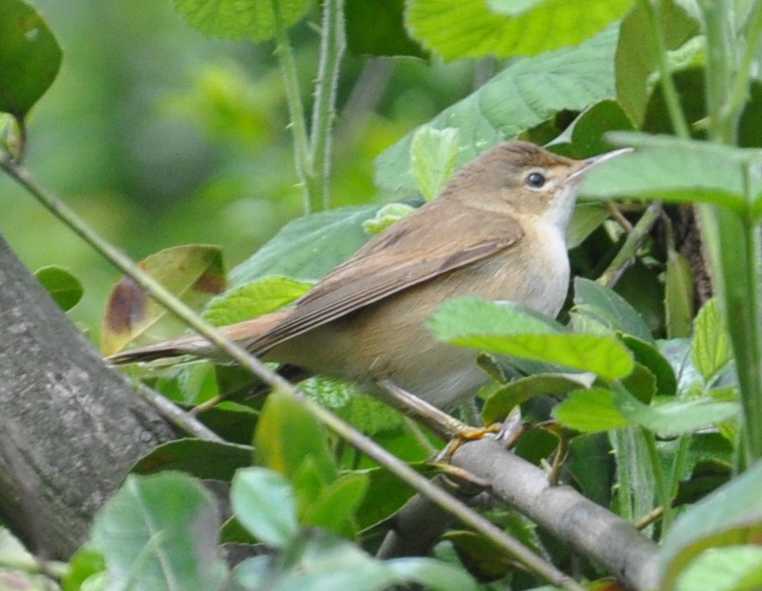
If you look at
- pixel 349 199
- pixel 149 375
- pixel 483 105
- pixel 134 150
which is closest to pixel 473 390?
pixel 483 105

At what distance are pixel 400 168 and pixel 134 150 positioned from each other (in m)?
4.31

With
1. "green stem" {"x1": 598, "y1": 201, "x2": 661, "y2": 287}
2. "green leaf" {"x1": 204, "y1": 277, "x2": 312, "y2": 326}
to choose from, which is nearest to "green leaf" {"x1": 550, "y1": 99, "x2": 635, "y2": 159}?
"green stem" {"x1": 598, "y1": 201, "x2": 661, "y2": 287}

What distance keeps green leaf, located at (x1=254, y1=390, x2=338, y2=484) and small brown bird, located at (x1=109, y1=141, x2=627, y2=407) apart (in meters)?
1.49

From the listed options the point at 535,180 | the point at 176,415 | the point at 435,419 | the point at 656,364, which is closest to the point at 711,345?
the point at 656,364

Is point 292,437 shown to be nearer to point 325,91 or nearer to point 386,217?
point 386,217

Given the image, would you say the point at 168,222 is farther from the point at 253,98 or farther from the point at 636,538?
the point at 636,538

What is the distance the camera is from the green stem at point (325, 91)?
2133 mm

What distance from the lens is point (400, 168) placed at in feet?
7.67

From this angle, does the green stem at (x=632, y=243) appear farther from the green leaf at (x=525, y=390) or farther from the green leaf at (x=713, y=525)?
the green leaf at (x=713, y=525)

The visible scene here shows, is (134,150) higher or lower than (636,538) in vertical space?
lower

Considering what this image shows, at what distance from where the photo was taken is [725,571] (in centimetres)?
71

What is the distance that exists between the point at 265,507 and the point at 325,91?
4.59ft

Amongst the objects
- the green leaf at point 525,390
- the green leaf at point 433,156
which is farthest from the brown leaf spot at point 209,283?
the green leaf at point 525,390

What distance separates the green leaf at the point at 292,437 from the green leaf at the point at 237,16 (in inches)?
50.1
